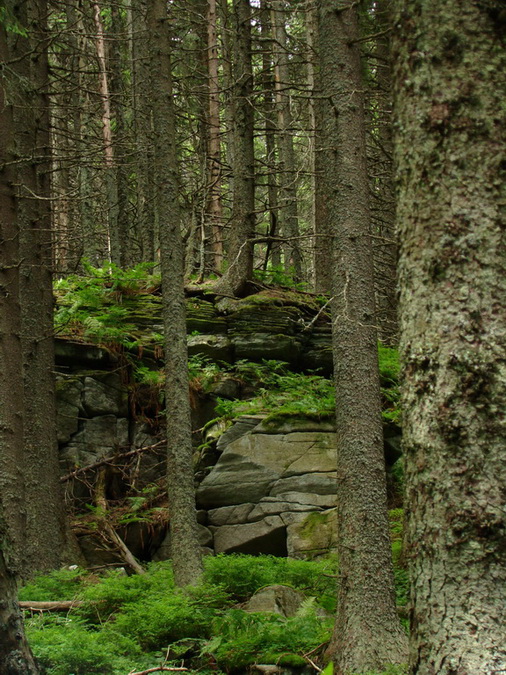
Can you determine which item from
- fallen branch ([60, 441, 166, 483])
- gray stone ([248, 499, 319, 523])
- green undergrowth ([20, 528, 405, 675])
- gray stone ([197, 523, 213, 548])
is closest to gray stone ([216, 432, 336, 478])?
gray stone ([248, 499, 319, 523])

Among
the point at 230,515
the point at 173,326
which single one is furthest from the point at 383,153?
the point at 230,515

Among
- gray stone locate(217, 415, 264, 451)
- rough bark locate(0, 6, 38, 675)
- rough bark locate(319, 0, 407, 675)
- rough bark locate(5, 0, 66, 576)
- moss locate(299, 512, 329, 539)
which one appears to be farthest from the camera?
gray stone locate(217, 415, 264, 451)

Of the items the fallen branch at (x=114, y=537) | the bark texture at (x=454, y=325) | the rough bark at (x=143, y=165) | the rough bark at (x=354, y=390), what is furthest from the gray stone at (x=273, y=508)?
the rough bark at (x=143, y=165)

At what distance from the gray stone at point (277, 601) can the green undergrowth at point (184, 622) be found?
0.26 metres

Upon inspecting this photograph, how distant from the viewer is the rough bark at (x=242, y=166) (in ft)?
45.7

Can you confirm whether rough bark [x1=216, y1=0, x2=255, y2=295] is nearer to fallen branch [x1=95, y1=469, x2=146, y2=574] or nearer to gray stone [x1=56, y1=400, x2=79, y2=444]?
gray stone [x1=56, y1=400, x2=79, y2=444]

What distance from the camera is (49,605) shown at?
26.5 feet

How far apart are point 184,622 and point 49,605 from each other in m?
1.78

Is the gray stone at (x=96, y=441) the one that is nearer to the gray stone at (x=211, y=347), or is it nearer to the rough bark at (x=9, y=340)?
the gray stone at (x=211, y=347)

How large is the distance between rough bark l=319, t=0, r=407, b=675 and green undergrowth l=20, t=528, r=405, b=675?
0.62 metres

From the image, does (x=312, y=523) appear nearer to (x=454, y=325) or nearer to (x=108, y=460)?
(x=108, y=460)

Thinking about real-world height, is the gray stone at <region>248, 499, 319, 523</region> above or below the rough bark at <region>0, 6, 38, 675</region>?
below

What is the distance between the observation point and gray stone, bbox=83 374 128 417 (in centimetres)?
1272

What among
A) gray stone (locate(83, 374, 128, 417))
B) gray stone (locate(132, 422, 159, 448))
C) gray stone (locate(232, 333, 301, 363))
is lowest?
gray stone (locate(132, 422, 159, 448))
